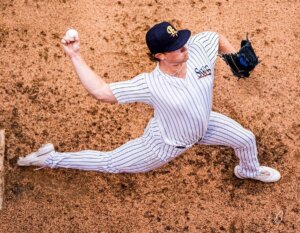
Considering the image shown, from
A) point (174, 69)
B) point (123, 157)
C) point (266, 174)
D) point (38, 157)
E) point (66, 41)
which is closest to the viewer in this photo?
point (66, 41)

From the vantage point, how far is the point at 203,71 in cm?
345

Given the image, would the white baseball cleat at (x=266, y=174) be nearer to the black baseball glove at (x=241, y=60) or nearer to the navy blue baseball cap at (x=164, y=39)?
the black baseball glove at (x=241, y=60)

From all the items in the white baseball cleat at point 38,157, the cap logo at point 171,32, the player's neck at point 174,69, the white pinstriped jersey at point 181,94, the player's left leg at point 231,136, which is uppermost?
the cap logo at point 171,32

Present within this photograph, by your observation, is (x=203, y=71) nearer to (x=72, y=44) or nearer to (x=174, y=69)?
(x=174, y=69)

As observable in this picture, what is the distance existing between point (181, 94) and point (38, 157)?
1.49m

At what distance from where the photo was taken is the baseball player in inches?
130

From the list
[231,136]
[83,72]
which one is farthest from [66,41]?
[231,136]

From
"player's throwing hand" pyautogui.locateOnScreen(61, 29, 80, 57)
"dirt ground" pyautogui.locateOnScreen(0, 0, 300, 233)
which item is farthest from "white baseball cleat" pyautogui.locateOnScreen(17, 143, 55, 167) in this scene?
"player's throwing hand" pyautogui.locateOnScreen(61, 29, 80, 57)

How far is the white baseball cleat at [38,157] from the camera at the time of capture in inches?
161

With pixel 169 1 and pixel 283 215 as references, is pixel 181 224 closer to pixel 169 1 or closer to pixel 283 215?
pixel 283 215

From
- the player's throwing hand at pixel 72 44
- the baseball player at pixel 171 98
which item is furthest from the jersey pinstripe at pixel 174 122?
the player's throwing hand at pixel 72 44

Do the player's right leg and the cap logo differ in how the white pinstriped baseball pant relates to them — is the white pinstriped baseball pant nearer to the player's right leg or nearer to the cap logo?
the player's right leg

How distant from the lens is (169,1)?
536 centimetres

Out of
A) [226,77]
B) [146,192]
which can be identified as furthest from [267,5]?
[146,192]
